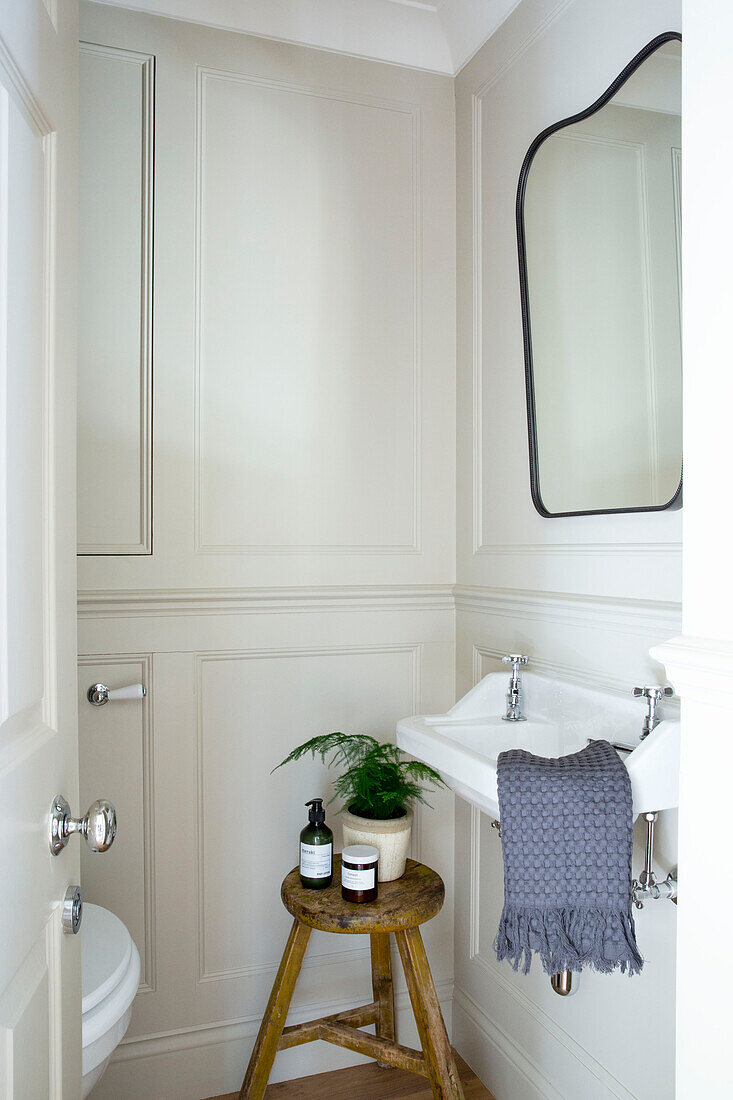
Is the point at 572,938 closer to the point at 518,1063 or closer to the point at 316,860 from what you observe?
the point at 316,860

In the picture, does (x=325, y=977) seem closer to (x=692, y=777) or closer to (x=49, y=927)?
(x=49, y=927)

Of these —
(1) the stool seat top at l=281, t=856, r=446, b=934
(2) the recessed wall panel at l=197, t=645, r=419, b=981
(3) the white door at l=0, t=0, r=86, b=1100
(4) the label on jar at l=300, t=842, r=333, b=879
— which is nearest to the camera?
(3) the white door at l=0, t=0, r=86, b=1100

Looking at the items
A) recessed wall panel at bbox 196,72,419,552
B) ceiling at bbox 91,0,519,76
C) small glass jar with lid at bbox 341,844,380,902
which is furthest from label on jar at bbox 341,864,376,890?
ceiling at bbox 91,0,519,76

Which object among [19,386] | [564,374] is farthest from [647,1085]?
[19,386]

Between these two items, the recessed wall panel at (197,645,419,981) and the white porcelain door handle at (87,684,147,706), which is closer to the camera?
the white porcelain door handle at (87,684,147,706)

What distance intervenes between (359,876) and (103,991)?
505mm

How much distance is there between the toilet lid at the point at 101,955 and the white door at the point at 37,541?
262 millimetres

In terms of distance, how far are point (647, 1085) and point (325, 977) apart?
817mm

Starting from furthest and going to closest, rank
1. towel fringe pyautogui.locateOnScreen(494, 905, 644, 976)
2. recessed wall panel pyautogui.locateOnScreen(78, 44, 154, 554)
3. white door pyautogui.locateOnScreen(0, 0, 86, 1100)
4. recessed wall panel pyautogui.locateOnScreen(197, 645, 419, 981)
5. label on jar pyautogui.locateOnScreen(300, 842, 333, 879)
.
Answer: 1. recessed wall panel pyautogui.locateOnScreen(197, 645, 419, 981)
2. recessed wall panel pyautogui.locateOnScreen(78, 44, 154, 554)
3. label on jar pyautogui.locateOnScreen(300, 842, 333, 879)
4. towel fringe pyautogui.locateOnScreen(494, 905, 644, 976)
5. white door pyautogui.locateOnScreen(0, 0, 86, 1100)

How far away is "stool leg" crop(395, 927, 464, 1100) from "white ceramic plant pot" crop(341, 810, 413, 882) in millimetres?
125

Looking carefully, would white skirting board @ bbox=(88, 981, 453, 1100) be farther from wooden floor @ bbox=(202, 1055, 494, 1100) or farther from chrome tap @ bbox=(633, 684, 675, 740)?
chrome tap @ bbox=(633, 684, 675, 740)

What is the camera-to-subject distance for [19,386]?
80cm

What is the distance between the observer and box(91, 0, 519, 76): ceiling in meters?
1.81

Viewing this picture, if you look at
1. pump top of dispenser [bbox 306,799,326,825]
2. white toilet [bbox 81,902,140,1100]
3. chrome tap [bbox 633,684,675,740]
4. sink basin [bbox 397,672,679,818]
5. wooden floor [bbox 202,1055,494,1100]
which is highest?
chrome tap [bbox 633,684,675,740]
